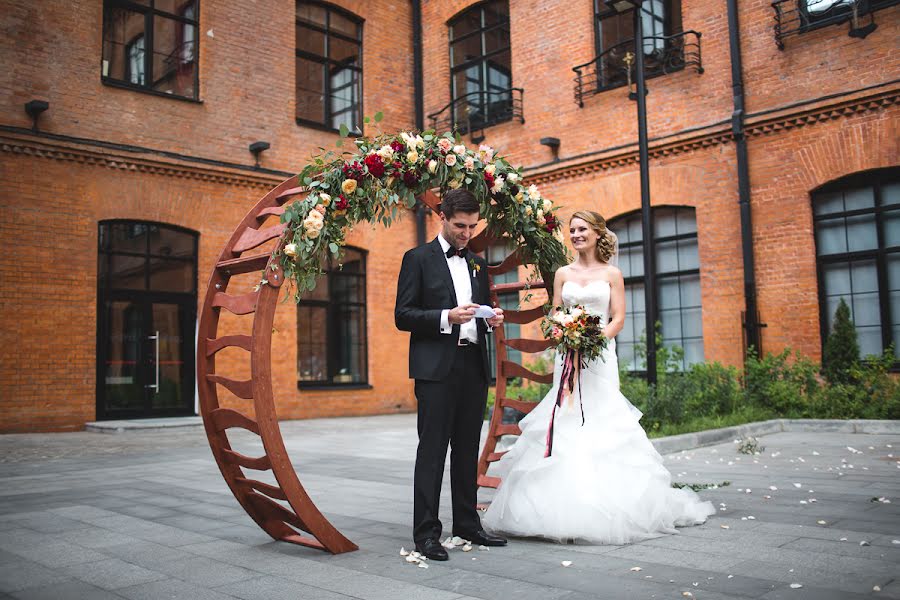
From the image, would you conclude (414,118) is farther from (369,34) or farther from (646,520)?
(646,520)

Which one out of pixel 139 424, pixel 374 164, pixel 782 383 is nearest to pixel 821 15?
pixel 782 383

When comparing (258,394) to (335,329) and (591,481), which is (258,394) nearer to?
(591,481)

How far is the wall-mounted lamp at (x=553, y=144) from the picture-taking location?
525 inches

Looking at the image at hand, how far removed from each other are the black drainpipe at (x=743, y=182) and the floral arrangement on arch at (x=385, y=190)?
6.84m

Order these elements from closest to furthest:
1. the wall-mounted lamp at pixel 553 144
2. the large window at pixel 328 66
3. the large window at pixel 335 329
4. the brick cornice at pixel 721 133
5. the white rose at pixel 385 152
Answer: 1. the white rose at pixel 385 152
2. the brick cornice at pixel 721 133
3. the wall-mounted lamp at pixel 553 144
4. the large window at pixel 335 329
5. the large window at pixel 328 66

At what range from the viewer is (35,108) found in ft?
Answer: 36.1

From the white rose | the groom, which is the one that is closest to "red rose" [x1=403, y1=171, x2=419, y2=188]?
the white rose

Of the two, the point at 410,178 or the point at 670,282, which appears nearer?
the point at 410,178

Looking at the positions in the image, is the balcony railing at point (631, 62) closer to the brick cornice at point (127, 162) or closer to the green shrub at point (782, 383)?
the green shrub at point (782, 383)

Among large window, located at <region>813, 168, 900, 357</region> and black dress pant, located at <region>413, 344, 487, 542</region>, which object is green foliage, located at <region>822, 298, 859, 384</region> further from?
black dress pant, located at <region>413, 344, 487, 542</region>

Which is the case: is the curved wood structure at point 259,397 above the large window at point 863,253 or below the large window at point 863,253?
below

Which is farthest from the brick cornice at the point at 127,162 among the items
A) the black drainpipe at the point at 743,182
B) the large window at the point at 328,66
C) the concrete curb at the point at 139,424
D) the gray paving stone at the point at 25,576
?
the gray paving stone at the point at 25,576

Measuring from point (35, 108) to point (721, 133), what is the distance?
33.7ft

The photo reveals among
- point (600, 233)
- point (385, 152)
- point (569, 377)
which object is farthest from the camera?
point (600, 233)
